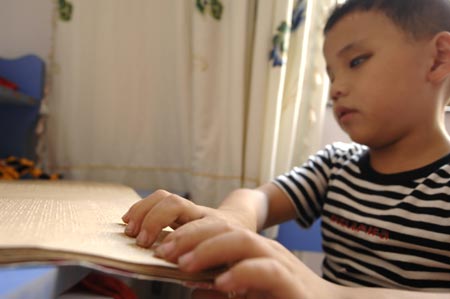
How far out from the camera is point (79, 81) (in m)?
1.10

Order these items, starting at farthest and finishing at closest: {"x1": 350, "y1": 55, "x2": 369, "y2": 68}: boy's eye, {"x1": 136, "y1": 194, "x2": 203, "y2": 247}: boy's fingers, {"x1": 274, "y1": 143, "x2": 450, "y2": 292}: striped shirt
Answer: {"x1": 350, "y1": 55, "x2": 369, "y2": 68}: boy's eye → {"x1": 274, "y1": 143, "x2": 450, "y2": 292}: striped shirt → {"x1": 136, "y1": 194, "x2": 203, "y2": 247}: boy's fingers

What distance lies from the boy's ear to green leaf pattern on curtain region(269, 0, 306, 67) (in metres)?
0.39

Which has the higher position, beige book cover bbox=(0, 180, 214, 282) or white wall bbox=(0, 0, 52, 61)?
white wall bbox=(0, 0, 52, 61)

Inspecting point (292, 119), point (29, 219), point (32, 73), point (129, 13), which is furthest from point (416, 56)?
point (32, 73)

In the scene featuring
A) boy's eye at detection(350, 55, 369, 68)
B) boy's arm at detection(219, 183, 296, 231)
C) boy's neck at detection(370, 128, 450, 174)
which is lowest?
boy's arm at detection(219, 183, 296, 231)

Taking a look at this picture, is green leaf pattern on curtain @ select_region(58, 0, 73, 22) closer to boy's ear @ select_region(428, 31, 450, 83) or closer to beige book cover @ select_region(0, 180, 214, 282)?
beige book cover @ select_region(0, 180, 214, 282)

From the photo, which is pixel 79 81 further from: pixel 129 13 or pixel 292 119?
pixel 292 119

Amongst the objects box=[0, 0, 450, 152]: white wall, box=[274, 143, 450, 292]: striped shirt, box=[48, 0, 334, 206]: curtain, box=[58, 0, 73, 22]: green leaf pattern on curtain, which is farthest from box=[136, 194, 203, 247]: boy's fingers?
box=[0, 0, 450, 152]: white wall

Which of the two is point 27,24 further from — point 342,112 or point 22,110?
point 342,112

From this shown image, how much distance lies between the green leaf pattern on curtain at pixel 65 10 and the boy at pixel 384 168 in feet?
2.49

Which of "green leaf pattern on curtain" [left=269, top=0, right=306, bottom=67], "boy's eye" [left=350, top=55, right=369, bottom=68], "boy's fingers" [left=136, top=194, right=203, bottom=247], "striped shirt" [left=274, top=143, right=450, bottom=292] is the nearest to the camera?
"boy's fingers" [left=136, top=194, right=203, bottom=247]

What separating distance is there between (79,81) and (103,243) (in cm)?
89

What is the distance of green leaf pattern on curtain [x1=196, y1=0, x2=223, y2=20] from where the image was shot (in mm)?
1008

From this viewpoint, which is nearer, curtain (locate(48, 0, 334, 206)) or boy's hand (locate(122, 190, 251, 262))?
boy's hand (locate(122, 190, 251, 262))
